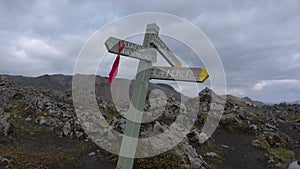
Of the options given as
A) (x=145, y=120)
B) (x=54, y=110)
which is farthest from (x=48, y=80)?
(x=145, y=120)

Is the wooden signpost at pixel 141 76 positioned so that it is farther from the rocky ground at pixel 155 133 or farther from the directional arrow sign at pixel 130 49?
the rocky ground at pixel 155 133

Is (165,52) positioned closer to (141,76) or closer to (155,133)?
(141,76)

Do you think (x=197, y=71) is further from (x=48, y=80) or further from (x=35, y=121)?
(x=48, y=80)

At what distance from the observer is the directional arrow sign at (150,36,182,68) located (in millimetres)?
6941

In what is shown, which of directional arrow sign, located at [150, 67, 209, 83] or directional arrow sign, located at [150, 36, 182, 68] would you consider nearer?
directional arrow sign, located at [150, 67, 209, 83]

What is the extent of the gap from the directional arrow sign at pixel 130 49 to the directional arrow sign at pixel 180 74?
1.31ft

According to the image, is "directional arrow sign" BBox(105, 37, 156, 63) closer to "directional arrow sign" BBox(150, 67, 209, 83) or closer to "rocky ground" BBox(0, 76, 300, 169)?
"directional arrow sign" BBox(150, 67, 209, 83)

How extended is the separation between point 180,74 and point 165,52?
1.09m

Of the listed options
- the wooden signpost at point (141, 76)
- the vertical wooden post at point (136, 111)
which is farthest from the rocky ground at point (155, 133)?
the wooden signpost at point (141, 76)

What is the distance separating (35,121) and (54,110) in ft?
7.96

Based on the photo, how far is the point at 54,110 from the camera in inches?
762

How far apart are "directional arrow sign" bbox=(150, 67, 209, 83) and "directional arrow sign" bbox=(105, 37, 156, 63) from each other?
0.40 metres

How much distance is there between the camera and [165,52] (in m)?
7.11

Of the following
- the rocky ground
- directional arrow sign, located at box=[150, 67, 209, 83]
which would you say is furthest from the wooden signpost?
the rocky ground
